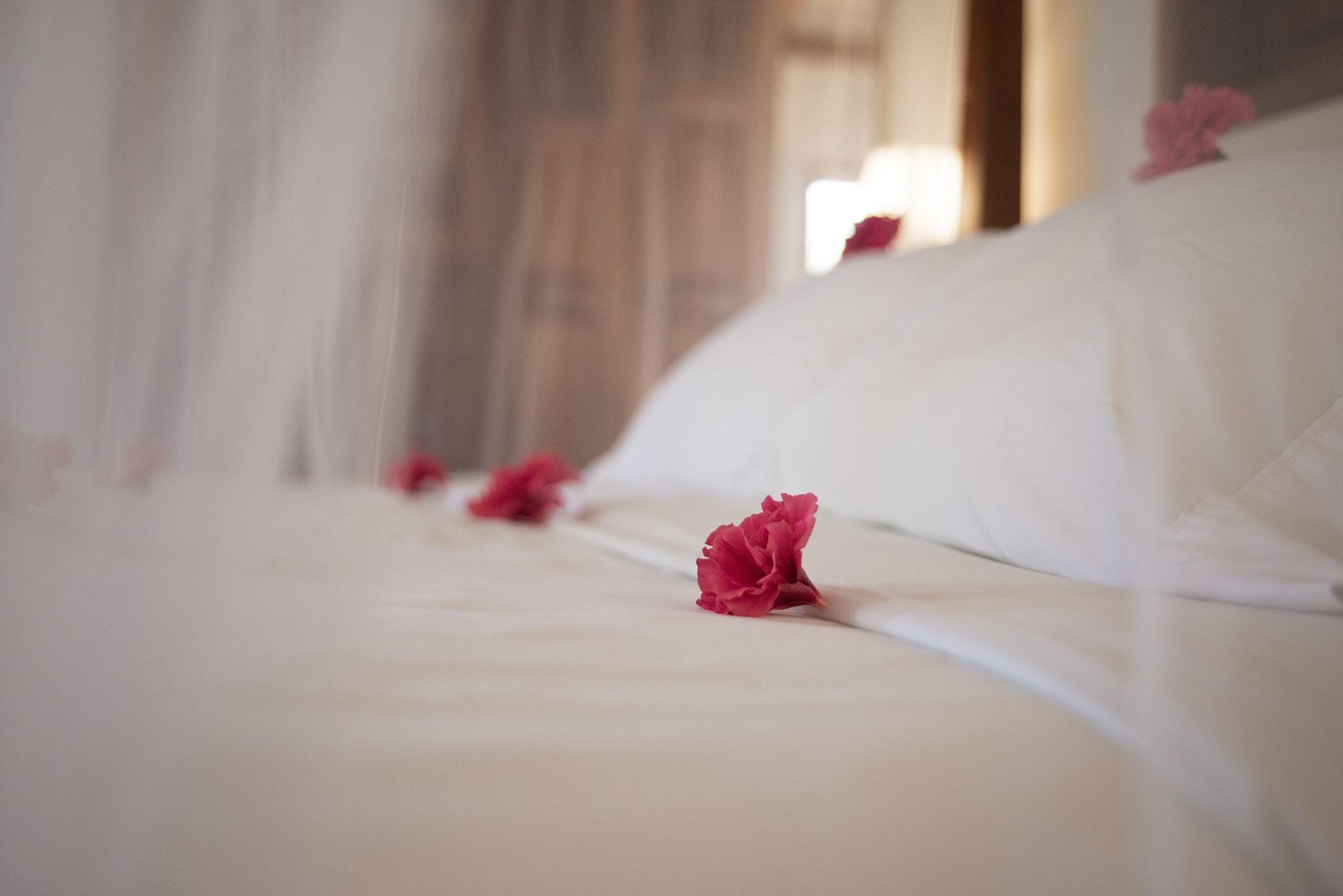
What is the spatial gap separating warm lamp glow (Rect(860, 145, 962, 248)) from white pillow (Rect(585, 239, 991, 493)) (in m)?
0.35

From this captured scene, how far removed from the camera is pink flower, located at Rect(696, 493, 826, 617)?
25.4 inches

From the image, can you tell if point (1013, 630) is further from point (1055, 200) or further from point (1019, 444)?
point (1055, 200)

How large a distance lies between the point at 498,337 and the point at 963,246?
3.32 ft

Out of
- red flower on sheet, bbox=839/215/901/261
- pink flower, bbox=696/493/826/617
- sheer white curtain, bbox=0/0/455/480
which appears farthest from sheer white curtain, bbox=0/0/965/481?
red flower on sheet, bbox=839/215/901/261

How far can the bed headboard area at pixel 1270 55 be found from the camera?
0.74 meters

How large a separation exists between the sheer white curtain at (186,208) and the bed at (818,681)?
53mm

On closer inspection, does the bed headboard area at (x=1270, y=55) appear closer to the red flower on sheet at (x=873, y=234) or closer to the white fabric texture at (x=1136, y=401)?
the white fabric texture at (x=1136, y=401)

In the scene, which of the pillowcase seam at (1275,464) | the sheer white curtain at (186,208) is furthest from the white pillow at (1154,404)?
the sheer white curtain at (186,208)

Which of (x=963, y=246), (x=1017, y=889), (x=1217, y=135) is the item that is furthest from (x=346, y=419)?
(x=963, y=246)

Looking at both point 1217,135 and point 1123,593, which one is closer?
point 1123,593

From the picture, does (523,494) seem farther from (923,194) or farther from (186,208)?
(923,194)

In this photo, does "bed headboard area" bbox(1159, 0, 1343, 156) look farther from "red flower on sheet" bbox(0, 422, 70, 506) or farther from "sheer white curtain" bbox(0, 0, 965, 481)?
"red flower on sheet" bbox(0, 422, 70, 506)

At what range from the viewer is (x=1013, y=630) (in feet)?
1.66

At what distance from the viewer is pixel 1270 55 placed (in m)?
0.78
